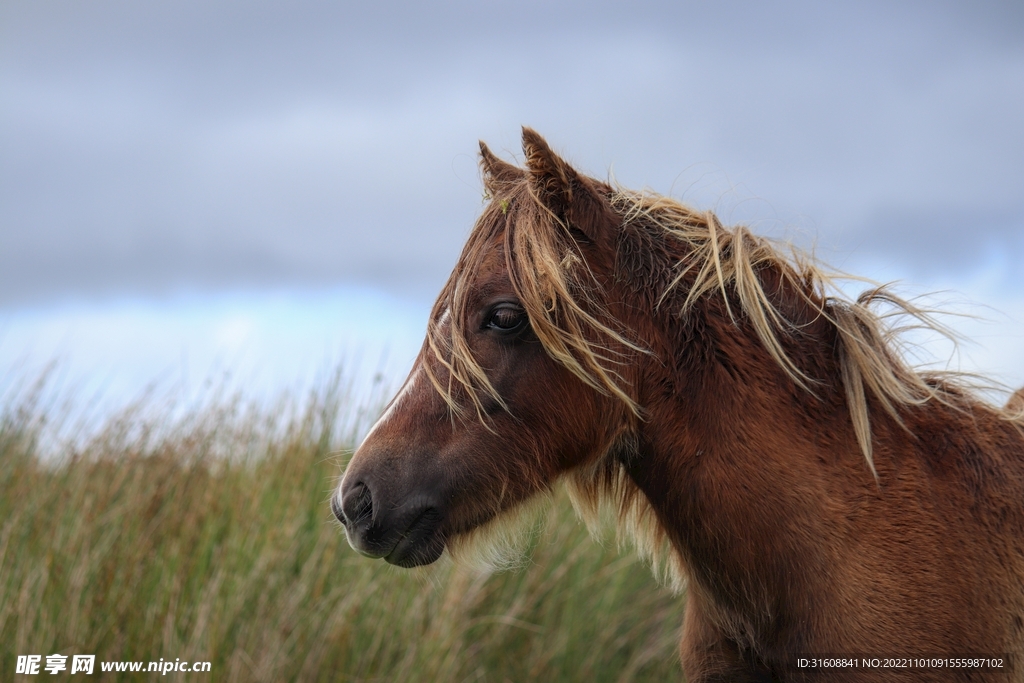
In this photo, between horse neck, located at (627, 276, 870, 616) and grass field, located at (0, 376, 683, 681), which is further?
grass field, located at (0, 376, 683, 681)

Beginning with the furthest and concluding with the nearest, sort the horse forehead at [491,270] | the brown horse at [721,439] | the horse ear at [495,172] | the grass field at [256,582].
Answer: the grass field at [256,582]
the horse ear at [495,172]
the horse forehead at [491,270]
the brown horse at [721,439]

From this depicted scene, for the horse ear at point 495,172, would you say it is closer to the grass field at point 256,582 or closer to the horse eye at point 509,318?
the horse eye at point 509,318

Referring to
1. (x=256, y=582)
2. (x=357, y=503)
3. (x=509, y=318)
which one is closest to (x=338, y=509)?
(x=357, y=503)

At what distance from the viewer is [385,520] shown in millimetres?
2283

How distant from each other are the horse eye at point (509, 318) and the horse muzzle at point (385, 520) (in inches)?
21.5

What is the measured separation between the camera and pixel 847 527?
6.94 ft

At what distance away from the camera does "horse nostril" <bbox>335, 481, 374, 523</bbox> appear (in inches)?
90.2

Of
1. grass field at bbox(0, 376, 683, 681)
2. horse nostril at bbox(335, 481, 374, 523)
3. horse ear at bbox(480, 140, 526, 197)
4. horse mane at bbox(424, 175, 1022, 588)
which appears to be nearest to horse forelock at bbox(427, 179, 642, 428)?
horse mane at bbox(424, 175, 1022, 588)

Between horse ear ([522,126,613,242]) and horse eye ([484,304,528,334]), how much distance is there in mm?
325

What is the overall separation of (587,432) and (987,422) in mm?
1259

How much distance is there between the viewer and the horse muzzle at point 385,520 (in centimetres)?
228

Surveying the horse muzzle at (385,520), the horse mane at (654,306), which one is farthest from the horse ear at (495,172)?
the horse muzzle at (385,520)

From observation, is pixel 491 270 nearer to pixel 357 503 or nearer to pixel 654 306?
pixel 654 306

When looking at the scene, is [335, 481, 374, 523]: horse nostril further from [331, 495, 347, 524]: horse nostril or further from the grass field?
the grass field
